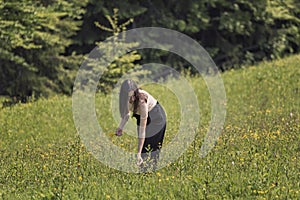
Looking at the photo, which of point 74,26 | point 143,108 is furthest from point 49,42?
point 143,108

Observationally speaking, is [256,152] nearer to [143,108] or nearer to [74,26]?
[143,108]

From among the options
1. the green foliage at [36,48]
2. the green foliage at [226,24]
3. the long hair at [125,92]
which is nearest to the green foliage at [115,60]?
the green foliage at [36,48]

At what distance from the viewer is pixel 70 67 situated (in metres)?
19.7

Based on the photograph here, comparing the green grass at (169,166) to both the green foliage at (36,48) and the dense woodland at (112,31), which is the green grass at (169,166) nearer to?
the green foliage at (36,48)

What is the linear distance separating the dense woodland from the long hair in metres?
7.75

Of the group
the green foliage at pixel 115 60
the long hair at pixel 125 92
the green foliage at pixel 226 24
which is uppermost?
the long hair at pixel 125 92

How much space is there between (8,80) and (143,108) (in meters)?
11.2

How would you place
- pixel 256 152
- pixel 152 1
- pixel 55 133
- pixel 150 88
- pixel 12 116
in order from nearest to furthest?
pixel 256 152
pixel 55 133
pixel 12 116
pixel 150 88
pixel 152 1

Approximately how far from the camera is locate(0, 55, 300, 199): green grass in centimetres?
691

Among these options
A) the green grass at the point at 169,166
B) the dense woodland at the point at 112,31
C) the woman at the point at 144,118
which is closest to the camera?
the green grass at the point at 169,166

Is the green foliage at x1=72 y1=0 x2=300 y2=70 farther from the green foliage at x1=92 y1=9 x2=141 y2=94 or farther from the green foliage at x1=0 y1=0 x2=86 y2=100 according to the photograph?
the green foliage at x1=92 y1=9 x2=141 y2=94

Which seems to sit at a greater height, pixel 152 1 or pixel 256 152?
pixel 256 152

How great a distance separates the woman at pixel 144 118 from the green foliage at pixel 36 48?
7.97 m

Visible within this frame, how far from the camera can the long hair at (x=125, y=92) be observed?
8.32m
